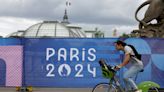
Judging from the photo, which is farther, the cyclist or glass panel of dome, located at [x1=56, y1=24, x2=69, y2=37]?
glass panel of dome, located at [x1=56, y1=24, x2=69, y2=37]

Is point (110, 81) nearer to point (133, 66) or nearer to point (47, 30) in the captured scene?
point (133, 66)

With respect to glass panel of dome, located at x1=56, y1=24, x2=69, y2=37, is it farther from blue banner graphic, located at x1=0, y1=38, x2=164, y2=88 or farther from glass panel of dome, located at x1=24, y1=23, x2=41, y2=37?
blue banner graphic, located at x1=0, y1=38, x2=164, y2=88

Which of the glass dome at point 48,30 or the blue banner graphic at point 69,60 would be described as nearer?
the blue banner graphic at point 69,60

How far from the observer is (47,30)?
7806 cm

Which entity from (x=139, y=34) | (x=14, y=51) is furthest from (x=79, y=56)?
(x=139, y=34)

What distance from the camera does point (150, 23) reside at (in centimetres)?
2183

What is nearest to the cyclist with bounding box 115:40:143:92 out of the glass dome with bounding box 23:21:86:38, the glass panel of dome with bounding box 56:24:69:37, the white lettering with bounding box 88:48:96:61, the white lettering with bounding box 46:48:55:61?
the white lettering with bounding box 88:48:96:61

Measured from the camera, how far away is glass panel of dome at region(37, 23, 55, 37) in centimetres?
7786

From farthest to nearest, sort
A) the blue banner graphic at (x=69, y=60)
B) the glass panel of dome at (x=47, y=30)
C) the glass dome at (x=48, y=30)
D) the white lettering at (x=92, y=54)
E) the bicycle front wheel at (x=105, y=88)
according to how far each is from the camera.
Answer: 1. the glass dome at (x=48, y=30)
2. the glass panel of dome at (x=47, y=30)
3. the white lettering at (x=92, y=54)
4. the blue banner graphic at (x=69, y=60)
5. the bicycle front wheel at (x=105, y=88)

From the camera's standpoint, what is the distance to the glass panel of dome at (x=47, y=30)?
3065 inches

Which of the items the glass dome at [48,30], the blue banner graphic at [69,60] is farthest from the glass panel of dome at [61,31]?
the blue banner graphic at [69,60]

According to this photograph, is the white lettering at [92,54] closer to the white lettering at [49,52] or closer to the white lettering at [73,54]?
the white lettering at [73,54]

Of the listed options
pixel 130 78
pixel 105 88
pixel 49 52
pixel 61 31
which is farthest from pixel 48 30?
pixel 130 78

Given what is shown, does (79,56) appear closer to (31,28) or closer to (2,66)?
(2,66)
